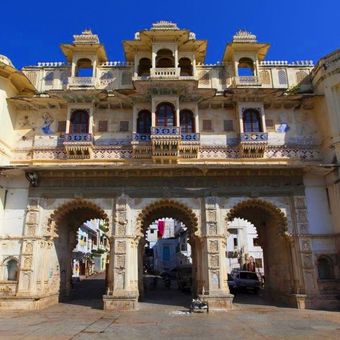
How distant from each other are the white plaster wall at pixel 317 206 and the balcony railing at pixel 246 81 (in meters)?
5.69

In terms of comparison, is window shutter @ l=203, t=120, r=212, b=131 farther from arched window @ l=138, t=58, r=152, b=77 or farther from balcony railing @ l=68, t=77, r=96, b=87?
balcony railing @ l=68, t=77, r=96, b=87

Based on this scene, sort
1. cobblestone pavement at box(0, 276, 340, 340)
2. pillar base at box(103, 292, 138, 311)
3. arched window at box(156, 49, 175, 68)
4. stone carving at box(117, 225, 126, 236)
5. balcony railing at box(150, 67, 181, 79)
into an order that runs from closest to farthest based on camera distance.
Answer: cobblestone pavement at box(0, 276, 340, 340), pillar base at box(103, 292, 138, 311), stone carving at box(117, 225, 126, 236), balcony railing at box(150, 67, 181, 79), arched window at box(156, 49, 175, 68)

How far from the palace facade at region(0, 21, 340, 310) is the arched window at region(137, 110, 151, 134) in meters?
0.07

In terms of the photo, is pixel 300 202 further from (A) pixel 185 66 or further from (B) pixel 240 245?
(B) pixel 240 245

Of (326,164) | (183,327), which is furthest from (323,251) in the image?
(183,327)

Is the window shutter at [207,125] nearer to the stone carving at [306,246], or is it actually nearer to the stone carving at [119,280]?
the stone carving at [306,246]

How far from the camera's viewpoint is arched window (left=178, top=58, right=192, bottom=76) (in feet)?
65.8

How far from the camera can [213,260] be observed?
1652 cm

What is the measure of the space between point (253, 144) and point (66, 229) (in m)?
11.5

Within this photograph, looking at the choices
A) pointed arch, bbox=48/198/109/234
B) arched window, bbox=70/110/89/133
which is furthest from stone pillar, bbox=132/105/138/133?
pointed arch, bbox=48/198/109/234

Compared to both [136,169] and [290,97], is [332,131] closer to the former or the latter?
[290,97]

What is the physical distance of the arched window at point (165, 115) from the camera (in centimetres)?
1810

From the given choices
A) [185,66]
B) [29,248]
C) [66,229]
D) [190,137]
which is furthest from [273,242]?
[29,248]

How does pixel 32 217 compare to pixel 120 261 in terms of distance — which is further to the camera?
pixel 32 217
